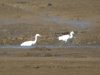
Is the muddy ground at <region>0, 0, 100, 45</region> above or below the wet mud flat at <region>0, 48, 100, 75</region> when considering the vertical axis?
above

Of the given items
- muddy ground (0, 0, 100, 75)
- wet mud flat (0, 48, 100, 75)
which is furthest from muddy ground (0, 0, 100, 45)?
wet mud flat (0, 48, 100, 75)

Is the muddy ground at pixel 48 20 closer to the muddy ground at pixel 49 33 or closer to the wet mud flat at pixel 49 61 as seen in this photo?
the muddy ground at pixel 49 33

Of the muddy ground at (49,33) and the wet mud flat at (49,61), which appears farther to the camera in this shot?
the muddy ground at (49,33)

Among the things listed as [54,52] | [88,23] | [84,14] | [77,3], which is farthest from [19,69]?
[77,3]

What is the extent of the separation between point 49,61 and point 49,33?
614cm

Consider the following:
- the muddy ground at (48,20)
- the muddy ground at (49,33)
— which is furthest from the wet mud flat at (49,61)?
the muddy ground at (48,20)

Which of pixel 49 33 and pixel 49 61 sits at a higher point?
pixel 49 33

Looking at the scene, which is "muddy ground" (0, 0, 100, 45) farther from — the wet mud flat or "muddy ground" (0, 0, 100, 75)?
the wet mud flat

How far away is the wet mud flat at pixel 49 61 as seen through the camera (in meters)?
14.3

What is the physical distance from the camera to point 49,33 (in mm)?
21625

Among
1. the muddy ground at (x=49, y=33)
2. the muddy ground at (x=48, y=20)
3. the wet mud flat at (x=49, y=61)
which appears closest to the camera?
the wet mud flat at (x=49, y=61)

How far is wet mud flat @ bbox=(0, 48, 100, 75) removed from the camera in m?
14.3

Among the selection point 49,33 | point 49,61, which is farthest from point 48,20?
point 49,61

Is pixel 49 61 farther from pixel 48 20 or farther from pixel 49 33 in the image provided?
pixel 48 20
